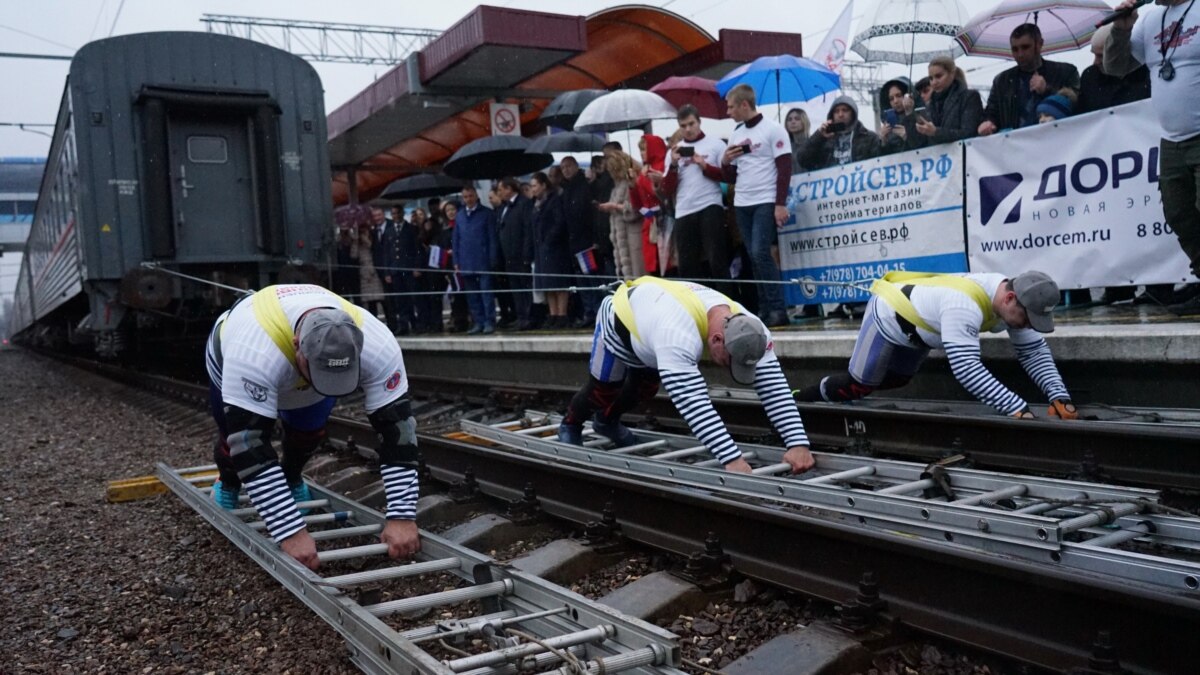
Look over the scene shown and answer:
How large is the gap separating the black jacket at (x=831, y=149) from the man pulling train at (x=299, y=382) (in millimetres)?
6124

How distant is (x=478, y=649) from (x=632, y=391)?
113 inches

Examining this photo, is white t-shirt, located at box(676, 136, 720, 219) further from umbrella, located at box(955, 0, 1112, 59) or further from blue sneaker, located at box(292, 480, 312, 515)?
blue sneaker, located at box(292, 480, 312, 515)

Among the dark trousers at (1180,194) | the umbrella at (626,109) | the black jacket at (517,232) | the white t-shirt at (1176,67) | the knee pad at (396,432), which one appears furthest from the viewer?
the black jacket at (517,232)

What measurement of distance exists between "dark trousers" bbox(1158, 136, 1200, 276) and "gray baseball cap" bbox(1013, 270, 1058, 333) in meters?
1.47

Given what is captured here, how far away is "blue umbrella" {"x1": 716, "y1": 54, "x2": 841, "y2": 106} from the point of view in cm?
1207

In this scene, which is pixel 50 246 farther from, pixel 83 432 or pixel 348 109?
pixel 83 432

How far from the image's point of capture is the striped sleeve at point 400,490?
4.30 metres

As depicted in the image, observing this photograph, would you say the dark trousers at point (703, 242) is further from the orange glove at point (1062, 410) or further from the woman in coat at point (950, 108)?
the orange glove at point (1062, 410)

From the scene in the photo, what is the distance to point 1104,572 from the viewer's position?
330 centimetres

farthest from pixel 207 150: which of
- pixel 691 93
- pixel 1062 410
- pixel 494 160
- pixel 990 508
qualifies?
pixel 990 508

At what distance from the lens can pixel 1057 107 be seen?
7.75m

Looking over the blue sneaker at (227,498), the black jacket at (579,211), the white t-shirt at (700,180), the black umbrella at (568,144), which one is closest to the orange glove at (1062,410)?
the white t-shirt at (700,180)

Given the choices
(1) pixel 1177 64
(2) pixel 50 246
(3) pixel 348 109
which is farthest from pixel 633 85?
(1) pixel 1177 64

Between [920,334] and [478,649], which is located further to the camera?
[920,334]
